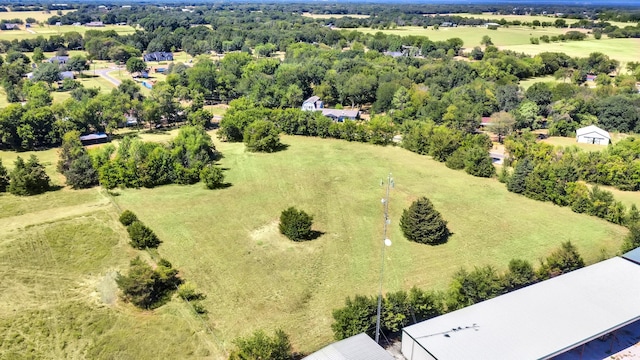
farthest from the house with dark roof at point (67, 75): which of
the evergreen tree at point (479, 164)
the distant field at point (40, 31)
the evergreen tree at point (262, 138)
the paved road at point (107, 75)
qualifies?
the evergreen tree at point (479, 164)

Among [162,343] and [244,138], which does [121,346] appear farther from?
[244,138]

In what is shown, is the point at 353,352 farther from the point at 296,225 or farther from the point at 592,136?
the point at 592,136

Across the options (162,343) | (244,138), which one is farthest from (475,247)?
(244,138)

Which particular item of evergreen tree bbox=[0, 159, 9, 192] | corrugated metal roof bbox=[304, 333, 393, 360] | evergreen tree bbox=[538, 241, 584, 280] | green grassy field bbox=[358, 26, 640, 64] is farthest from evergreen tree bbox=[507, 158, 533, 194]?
green grassy field bbox=[358, 26, 640, 64]

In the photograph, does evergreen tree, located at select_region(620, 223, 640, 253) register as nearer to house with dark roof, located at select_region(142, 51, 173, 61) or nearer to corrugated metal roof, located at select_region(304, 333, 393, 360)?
corrugated metal roof, located at select_region(304, 333, 393, 360)

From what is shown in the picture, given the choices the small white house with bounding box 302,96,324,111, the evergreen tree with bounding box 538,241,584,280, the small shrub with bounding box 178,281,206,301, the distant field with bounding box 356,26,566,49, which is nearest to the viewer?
the small shrub with bounding box 178,281,206,301

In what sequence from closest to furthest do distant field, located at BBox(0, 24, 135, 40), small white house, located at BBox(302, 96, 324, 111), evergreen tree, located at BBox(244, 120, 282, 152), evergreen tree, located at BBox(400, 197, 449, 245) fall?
evergreen tree, located at BBox(400, 197, 449, 245) → evergreen tree, located at BBox(244, 120, 282, 152) → small white house, located at BBox(302, 96, 324, 111) → distant field, located at BBox(0, 24, 135, 40)
